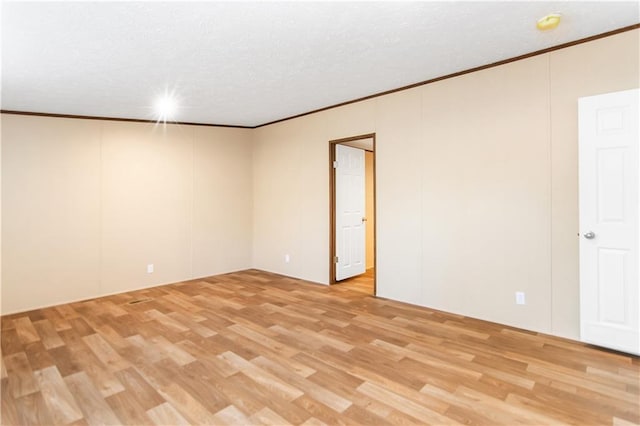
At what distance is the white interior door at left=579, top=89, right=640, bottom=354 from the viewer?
8.75 ft

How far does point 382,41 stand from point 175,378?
2.96m

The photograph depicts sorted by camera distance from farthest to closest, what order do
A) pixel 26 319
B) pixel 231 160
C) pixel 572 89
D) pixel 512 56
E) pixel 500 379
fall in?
pixel 231 160 → pixel 26 319 → pixel 512 56 → pixel 572 89 → pixel 500 379

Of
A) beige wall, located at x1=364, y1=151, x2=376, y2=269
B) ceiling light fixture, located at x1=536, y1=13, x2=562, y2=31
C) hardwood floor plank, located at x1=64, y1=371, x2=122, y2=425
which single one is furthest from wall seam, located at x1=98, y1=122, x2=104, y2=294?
ceiling light fixture, located at x1=536, y1=13, x2=562, y2=31

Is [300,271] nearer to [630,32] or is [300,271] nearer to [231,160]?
[231,160]

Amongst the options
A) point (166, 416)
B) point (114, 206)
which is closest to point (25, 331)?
point (114, 206)

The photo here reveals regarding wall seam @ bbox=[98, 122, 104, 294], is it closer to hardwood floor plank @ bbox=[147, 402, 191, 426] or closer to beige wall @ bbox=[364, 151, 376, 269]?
hardwood floor plank @ bbox=[147, 402, 191, 426]

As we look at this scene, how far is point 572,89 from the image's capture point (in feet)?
9.84

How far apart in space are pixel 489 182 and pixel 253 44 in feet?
8.21

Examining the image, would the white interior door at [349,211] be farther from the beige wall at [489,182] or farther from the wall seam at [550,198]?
the wall seam at [550,198]

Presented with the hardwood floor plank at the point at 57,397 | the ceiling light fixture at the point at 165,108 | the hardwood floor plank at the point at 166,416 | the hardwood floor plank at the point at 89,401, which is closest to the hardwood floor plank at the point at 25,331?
the hardwood floor plank at the point at 57,397

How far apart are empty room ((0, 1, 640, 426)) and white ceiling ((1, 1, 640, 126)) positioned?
0.09 feet

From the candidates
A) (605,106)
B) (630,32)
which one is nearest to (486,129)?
(605,106)

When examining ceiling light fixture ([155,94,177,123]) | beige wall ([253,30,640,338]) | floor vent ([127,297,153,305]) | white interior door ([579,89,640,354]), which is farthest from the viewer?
floor vent ([127,297,153,305])

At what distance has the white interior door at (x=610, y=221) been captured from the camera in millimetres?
2668
